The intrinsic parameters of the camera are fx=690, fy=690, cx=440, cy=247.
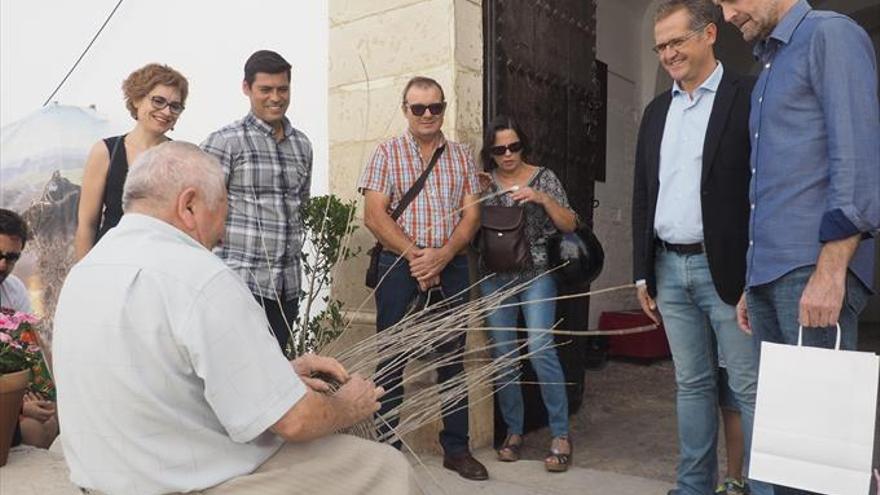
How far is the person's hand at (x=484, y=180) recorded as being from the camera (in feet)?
11.0

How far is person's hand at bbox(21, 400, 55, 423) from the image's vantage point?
11.3 ft

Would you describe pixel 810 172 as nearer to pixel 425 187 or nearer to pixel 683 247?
pixel 683 247

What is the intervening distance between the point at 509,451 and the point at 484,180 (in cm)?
131

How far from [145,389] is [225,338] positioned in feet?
0.62

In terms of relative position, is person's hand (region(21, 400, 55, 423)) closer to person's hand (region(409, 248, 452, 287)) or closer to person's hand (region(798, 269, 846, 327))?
person's hand (region(409, 248, 452, 287))

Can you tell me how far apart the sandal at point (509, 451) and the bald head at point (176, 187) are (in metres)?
2.22

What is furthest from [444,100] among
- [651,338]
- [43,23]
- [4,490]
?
[43,23]

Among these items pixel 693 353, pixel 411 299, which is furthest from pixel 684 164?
pixel 411 299

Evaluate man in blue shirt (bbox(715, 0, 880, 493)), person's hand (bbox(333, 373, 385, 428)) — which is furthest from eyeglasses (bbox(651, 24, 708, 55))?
person's hand (bbox(333, 373, 385, 428))

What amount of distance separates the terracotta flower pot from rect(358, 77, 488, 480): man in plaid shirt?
1.56m

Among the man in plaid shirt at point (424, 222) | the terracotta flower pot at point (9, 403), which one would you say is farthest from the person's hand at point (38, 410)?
the man in plaid shirt at point (424, 222)

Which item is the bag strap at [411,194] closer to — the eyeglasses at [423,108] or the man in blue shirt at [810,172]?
the eyeglasses at [423,108]

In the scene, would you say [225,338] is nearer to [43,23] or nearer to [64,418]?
[64,418]

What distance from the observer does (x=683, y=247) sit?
2.42m
